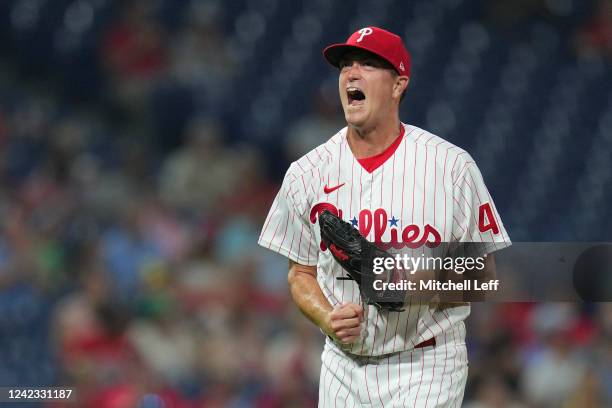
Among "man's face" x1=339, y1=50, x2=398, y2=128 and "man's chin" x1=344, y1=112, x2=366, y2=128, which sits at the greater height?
"man's face" x1=339, y1=50, x2=398, y2=128

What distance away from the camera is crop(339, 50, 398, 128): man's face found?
8.23 ft

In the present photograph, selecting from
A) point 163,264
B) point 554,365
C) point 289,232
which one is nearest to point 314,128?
point 163,264

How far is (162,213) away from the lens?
500cm

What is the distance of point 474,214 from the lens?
99.1 inches

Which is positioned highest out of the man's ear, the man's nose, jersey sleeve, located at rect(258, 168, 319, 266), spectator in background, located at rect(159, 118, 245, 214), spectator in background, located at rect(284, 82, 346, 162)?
spectator in background, located at rect(284, 82, 346, 162)

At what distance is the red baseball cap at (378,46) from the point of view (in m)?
2.49

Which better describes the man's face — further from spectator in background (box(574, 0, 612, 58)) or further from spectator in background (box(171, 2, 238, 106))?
spectator in background (box(574, 0, 612, 58))

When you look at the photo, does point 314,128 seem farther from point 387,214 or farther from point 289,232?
point 387,214

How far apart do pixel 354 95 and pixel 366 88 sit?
6 cm

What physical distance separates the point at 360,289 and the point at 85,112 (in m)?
3.36

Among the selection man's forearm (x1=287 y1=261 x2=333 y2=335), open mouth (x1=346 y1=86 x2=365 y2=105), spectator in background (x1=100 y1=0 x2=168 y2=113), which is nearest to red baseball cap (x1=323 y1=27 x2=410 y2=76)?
open mouth (x1=346 y1=86 x2=365 y2=105)

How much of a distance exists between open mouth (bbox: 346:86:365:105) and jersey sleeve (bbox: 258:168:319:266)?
0.26 meters

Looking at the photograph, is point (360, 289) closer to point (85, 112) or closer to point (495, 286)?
point (495, 286)

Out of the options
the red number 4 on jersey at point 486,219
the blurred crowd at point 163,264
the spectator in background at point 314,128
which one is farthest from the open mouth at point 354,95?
the spectator in background at point 314,128
